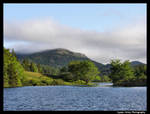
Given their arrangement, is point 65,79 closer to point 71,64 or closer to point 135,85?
point 71,64

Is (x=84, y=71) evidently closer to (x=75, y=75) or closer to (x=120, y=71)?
(x=75, y=75)

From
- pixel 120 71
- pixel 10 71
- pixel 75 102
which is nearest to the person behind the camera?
pixel 75 102

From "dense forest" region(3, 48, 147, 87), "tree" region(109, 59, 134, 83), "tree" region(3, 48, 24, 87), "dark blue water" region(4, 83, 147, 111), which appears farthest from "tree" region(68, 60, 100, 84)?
"dark blue water" region(4, 83, 147, 111)

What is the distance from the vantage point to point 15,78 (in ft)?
320

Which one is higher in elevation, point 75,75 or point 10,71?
point 10,71

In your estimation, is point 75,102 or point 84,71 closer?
point 75,102

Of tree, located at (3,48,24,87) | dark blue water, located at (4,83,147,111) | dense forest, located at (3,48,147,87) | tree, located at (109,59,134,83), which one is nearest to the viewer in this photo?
dark blue water, located at (4,83,147,111)

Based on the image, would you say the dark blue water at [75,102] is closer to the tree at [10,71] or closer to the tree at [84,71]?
the tree at [10,71]

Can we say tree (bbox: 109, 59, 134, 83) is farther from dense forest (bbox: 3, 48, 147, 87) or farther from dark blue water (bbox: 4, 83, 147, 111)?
dark blue water (bbox: 4, 83, 147, 111)

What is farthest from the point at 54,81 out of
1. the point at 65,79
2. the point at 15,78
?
the point at 15,78

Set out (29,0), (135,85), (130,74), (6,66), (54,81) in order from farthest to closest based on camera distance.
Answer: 1. (54,81)
2. (130,74)
3. (135,85)
4. (6,66)
5. (29,0)

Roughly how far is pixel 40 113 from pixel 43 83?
372 ft

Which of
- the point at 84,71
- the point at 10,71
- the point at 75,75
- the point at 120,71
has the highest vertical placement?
the point at 10,71

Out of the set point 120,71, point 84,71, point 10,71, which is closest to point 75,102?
point 10,71
